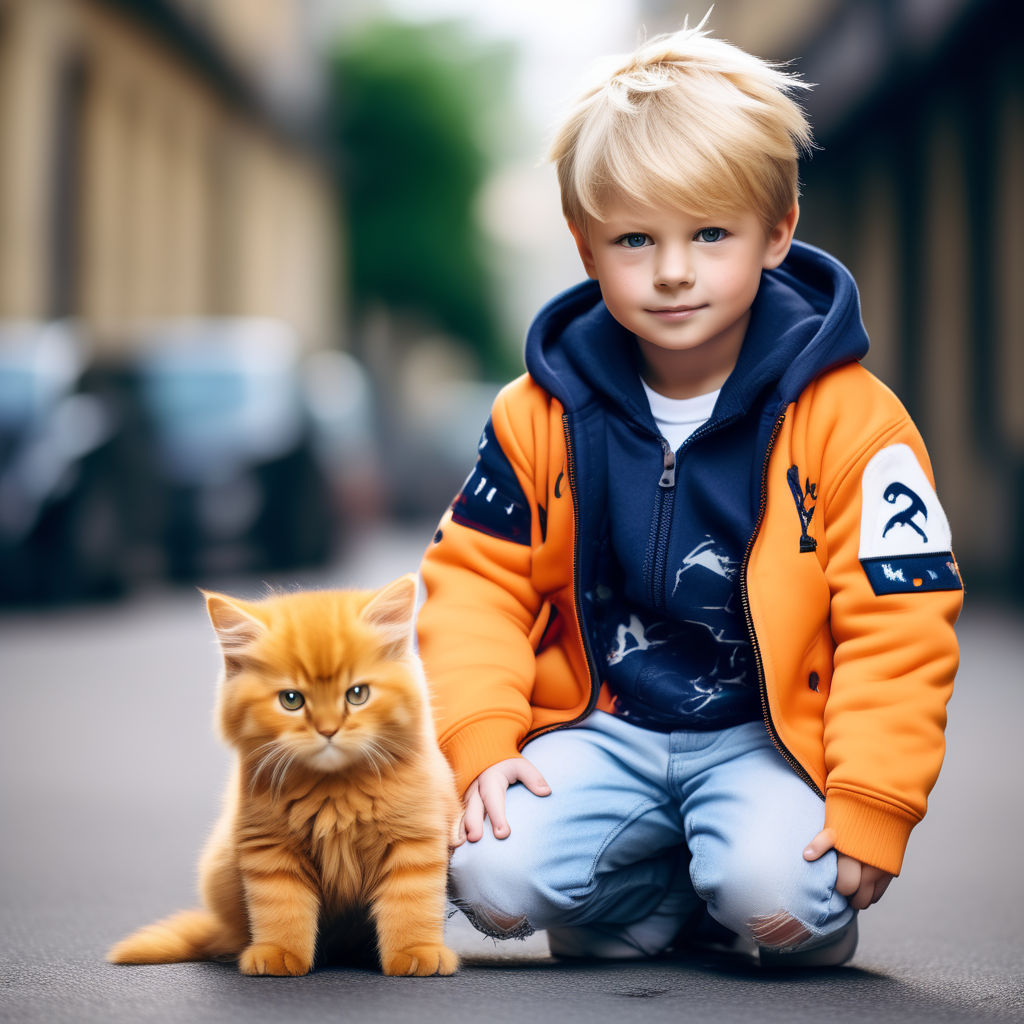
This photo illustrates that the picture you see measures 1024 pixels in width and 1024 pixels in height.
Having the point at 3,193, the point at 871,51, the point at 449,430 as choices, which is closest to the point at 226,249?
the point at 449,430

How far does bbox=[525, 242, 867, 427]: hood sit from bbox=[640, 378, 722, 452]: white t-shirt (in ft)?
0.18

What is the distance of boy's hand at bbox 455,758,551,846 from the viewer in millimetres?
2764

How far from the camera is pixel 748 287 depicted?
2.85m

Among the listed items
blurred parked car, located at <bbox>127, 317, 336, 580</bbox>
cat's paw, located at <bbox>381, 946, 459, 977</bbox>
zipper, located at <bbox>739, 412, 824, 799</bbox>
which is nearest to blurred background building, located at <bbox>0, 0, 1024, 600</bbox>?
blurred parked car, located at <bbox>127, 317, 336, 580</bbox>

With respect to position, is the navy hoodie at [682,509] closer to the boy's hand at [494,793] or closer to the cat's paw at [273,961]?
the boy's hand at [494,793]

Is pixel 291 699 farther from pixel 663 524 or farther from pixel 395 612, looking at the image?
pixel 663 524

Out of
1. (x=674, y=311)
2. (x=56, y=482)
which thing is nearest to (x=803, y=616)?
(x=674, y=311)

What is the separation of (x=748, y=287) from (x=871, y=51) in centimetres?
1269

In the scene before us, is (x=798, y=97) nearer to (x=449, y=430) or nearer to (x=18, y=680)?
(x=18, y=680)

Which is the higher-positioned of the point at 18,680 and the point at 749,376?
the point at 749,376

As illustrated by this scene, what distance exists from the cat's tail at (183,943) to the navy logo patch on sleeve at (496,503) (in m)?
0.86

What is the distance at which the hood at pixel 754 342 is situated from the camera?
286 cm

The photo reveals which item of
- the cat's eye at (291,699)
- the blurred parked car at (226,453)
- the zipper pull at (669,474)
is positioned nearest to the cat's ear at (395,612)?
the cat's eye at (291,699)

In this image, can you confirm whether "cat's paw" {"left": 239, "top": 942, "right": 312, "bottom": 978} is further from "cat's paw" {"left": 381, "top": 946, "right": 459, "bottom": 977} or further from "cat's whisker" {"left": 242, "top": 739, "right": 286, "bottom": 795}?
"cat's whisker" {"left": 242, "top": 739, "right": 286, "bottom": 795}
